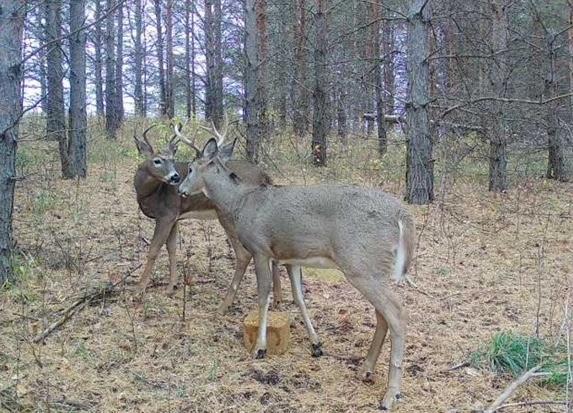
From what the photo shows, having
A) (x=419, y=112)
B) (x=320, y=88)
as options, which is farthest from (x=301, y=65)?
(x=419, y=112)

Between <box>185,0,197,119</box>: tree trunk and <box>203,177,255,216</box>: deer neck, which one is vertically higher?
<box>185,0,197,119</box>: tree trunk

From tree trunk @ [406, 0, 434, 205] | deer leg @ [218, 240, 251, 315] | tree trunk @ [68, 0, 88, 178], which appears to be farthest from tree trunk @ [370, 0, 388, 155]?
deer leg @ [218, 240, 251, 315]

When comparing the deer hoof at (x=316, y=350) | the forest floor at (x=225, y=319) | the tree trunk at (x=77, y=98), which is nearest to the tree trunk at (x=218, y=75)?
the tree trunk at (x=77, y=98)

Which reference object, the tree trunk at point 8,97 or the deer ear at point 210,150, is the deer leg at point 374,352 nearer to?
the deer ear at point 210,150

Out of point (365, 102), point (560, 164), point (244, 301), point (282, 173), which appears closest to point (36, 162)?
point (282, 173)

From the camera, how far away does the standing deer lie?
4.90 metres

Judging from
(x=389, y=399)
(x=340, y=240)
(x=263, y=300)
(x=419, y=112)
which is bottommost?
(x=389, y=399)

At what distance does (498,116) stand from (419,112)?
258cm

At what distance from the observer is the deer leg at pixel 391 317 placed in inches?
187

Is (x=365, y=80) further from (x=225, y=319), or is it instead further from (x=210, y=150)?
(x=225, y=319)

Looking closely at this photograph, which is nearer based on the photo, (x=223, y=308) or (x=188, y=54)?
(x=223, y=308)

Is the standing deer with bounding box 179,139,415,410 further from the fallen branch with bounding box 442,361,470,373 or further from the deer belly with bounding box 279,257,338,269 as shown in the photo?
the fallen branch with bounding box 442,361,470,373

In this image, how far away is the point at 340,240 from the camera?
5031mm

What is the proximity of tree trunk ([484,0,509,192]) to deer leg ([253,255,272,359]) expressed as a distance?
8423 mm
